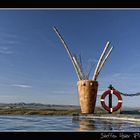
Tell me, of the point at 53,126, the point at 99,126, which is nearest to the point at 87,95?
the point at 99,126

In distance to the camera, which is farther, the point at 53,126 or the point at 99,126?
the point at 99,126

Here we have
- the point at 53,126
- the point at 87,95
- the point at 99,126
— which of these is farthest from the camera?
the point at 87,95

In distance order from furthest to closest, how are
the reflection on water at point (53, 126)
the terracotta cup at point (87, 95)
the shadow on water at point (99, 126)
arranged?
the terracotta cup at point (87, 95) → the shadow on water at point (99, 126) → the reflection on water at point (53, 126)

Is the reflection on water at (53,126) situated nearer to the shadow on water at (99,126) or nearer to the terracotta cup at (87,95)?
the shadow on water at (99,126)

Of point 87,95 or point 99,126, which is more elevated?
point 87,95

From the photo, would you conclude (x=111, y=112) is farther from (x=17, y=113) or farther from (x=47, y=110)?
(x=17, y=113)

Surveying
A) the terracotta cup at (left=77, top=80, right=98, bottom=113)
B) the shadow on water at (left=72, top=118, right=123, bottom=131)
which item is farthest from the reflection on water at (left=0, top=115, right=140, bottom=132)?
the terracotta cup at (left=77, top=80, right=98, bottom=113)

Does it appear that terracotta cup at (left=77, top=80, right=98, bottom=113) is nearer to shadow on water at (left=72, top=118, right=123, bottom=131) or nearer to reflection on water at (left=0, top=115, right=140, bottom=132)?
reflection on water at (left=0, top=115, right=140, bottom=132)

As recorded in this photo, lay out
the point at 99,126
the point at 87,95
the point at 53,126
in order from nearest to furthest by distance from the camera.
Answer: the point at 53,126, the point at 99,126, the point at 87,95

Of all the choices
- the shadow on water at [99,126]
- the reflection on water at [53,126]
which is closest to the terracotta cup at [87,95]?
the reflection on water at [53,126]

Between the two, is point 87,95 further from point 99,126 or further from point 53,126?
point 53,126
